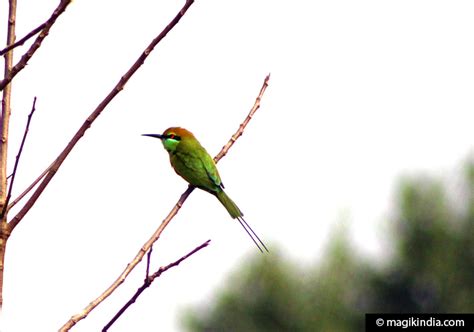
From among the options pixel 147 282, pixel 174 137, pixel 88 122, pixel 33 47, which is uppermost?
pixel 174 137

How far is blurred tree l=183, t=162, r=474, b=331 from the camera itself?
2088cm

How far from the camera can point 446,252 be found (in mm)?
22656

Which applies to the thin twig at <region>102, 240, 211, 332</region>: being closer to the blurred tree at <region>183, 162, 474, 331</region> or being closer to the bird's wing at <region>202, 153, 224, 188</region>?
the bird's wing at <region>202, 153, 224, 188</region>

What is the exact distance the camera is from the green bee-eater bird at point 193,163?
4.96 m

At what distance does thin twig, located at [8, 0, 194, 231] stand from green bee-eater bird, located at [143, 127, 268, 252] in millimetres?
2357

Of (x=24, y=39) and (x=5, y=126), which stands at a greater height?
(x=24, y=39)

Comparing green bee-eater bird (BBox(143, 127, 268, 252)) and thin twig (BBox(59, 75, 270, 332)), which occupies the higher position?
green bee-eater bird (BBox(143, 127, 268, 252))

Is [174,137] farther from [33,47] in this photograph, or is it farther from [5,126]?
[33,47]

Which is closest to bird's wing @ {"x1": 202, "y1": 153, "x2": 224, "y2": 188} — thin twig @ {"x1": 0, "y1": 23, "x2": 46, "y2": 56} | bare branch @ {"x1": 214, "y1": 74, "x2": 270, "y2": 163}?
bare branch @ {"x1": 214, "y1": 74, "x2": 270, "y2": 163}

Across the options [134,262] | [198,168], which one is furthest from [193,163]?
[134,262]

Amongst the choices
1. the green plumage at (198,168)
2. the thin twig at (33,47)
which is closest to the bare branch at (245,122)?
the thin twig at (33,47)

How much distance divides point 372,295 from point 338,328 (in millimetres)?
Answer: 1130

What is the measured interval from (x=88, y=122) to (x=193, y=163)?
9.78 feet

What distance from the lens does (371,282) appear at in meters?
22.9
